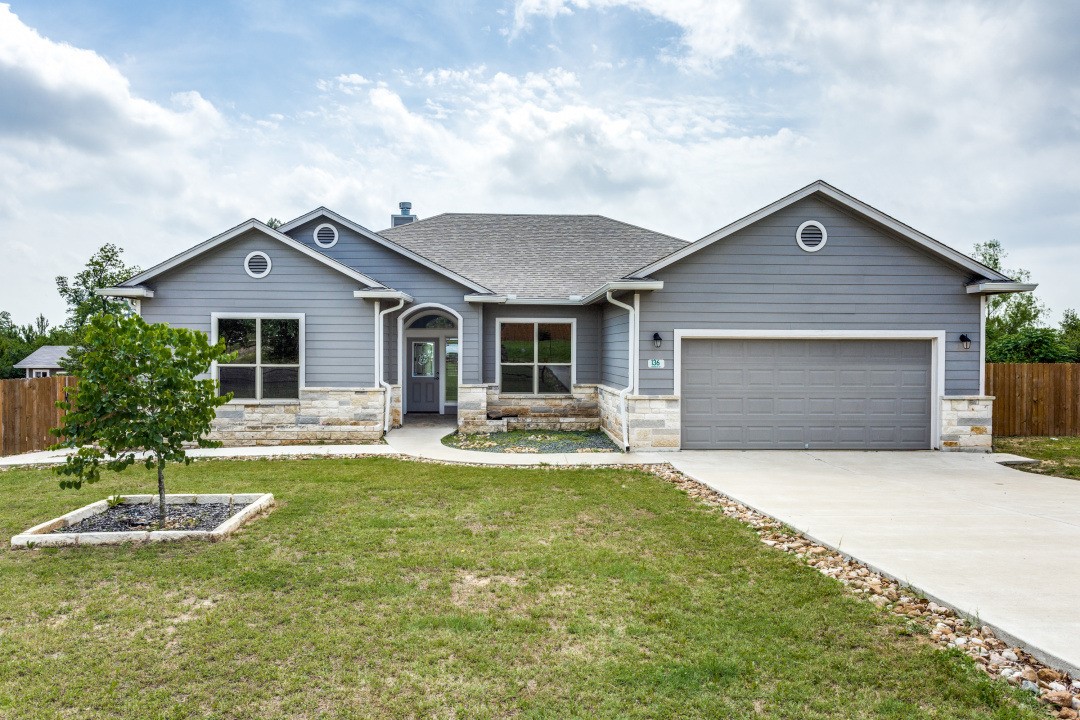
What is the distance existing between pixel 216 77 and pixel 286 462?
10.2 m

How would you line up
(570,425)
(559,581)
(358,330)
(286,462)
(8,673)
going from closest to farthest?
(8,673), (559,581), (286,462), (358,330), (570,425)

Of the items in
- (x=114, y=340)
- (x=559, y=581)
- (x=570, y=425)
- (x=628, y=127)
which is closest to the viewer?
(x=559, y=581)

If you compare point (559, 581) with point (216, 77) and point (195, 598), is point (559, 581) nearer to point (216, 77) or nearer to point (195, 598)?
point (195, 598)

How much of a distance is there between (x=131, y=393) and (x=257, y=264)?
20.2 feet

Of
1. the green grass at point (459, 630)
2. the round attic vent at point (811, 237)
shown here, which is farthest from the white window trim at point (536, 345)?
the green grass at point (459, 630)

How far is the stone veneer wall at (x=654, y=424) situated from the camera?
10219mm

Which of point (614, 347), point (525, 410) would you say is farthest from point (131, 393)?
point (525, 410)

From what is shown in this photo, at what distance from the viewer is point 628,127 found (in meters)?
17.5

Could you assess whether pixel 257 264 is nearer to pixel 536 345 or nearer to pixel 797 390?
pixel 536 345

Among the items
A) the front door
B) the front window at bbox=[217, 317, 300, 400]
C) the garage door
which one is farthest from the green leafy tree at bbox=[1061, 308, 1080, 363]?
the front window at bbox=[217, 317, 300, 400]

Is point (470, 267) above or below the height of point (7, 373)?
above

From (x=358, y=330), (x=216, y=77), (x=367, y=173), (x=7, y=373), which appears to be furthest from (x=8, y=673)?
(x=7, y=373)

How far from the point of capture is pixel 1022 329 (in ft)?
52.3

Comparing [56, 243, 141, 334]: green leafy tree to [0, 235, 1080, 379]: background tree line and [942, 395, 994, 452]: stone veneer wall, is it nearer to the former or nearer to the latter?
[0, 235, 1080, 379]: background tree line
